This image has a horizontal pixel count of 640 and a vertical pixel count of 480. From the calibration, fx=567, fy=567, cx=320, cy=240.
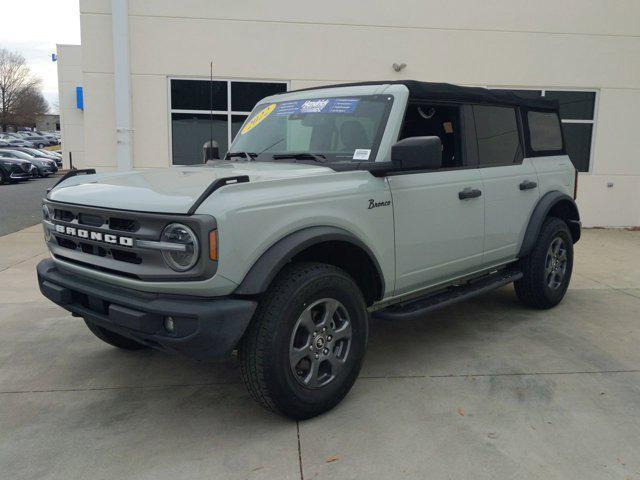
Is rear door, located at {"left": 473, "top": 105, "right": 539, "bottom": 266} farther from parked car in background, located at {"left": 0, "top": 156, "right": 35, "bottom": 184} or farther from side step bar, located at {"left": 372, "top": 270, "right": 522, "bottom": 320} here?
parked car in background, located at {"left": 0, "top": 156, "right": 35, "bottom": 184}

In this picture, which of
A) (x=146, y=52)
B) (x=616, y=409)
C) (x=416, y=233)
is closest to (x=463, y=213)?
(x=416, y=233)

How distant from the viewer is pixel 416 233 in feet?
12.8

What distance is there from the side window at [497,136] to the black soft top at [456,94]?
7 cm

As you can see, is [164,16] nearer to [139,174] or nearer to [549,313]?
[139,174]

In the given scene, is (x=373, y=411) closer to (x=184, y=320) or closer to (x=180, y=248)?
(x=184, y=320)

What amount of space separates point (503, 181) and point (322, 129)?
5.39ft

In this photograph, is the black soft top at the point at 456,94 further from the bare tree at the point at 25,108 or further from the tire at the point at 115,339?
the bare tree at the point at 25,108

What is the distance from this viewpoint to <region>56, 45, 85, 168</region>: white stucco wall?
106 ft

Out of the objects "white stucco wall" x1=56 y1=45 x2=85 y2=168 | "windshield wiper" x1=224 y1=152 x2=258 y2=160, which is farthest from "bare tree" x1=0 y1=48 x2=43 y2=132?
"windshield wiper" x1=224 y1=152 x2=258 y2=160

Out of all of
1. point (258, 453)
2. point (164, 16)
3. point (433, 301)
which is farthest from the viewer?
point (164, 16)

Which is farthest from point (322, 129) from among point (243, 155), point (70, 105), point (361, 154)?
point (70, 105)

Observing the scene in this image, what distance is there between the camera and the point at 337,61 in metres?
10.3

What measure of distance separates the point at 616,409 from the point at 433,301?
132 cm

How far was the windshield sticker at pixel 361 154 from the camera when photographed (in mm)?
3746
